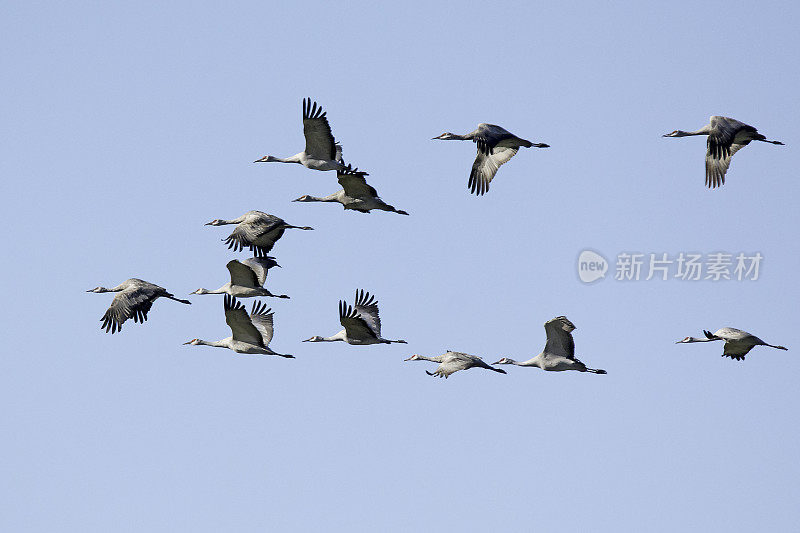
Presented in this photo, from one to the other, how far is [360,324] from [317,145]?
13.8ft

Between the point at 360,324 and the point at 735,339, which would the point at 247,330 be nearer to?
the point at 360,324

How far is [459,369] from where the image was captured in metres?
30.2

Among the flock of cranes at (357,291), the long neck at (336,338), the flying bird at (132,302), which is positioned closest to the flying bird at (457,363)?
the flock of cranes at (357,291)

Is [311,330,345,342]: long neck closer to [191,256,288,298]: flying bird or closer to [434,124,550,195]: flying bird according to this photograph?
[191,256,288,298]: flying bird

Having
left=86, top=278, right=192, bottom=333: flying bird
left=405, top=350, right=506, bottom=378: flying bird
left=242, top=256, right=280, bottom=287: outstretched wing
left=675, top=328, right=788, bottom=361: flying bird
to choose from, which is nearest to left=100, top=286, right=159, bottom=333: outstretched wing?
left=86, top=278, right=192, bottom=333: flying bird

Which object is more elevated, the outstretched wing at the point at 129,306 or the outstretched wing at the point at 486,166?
the outstretched wing at the point at 486,166

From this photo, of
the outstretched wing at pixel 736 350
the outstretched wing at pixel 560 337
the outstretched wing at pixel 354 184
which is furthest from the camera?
the outstretched wing at pixel 354 184

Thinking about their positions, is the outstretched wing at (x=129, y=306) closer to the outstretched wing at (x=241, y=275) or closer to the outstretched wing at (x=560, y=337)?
the outstretched wing at (x=241, y=275)

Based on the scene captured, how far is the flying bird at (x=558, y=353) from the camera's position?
98.3ft

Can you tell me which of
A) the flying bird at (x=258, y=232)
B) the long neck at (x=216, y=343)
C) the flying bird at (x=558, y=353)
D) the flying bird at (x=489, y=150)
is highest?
the flying bird at (x=489, y=150)

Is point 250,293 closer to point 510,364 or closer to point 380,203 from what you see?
point 380,203

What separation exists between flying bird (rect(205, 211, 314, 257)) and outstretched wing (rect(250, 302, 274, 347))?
2.29 m

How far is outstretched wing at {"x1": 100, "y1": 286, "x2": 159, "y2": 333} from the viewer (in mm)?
29797

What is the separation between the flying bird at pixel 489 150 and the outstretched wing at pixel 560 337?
4.01 m
